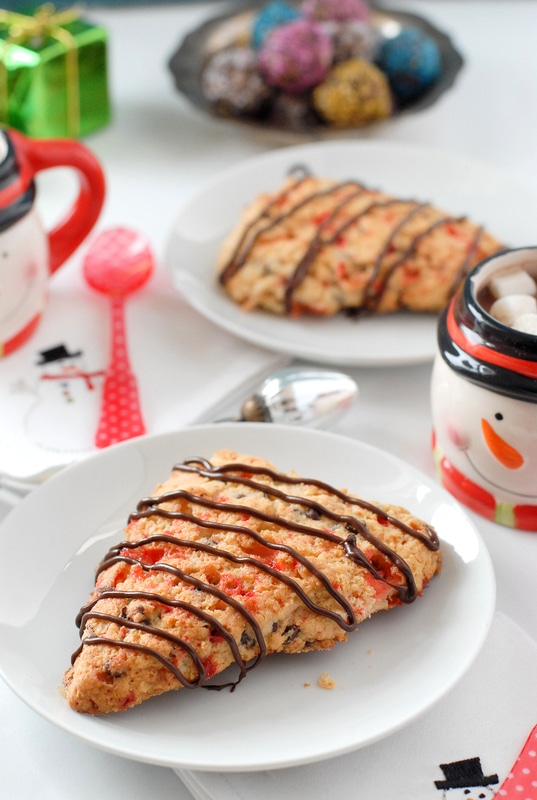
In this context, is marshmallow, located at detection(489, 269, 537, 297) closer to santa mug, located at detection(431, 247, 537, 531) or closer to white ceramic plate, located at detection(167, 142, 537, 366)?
santa mug, located at detection(431, 247, 537, 531)

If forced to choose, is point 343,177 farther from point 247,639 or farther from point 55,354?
point 247,639

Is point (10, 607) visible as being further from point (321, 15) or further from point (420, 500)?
point (321, 15)

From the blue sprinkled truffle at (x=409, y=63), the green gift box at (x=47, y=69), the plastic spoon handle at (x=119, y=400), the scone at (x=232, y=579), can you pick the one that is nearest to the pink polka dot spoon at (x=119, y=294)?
the plastic spoon handle at (x=119, y=400)

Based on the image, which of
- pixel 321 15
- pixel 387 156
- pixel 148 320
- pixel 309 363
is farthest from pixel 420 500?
pixel 321 15

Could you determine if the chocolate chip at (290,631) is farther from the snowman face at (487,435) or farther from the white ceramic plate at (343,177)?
the white ceramic plate at (343,177)

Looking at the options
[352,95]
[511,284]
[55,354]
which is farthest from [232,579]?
[352,95]

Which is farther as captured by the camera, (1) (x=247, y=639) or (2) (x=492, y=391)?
(2) (x=492, y=391)
